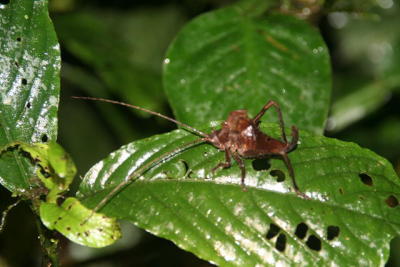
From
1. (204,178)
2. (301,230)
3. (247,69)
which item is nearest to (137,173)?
(204,178)

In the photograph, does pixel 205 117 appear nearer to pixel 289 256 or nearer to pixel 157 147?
pixel 157 147

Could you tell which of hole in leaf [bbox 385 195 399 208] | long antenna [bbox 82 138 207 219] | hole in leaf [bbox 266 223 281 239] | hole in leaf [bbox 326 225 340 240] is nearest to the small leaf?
long antenna [bbox 82 138 207 219]

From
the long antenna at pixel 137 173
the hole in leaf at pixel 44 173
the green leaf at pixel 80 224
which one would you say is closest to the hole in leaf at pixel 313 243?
the long antenna at pixel 137 173

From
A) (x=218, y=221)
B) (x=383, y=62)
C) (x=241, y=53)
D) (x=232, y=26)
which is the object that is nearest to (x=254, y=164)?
(x=218, y=221)

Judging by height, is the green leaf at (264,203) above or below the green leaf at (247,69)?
below

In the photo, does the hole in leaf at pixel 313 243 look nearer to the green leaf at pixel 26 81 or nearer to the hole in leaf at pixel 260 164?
the hole in leaf at pixel 260 164
